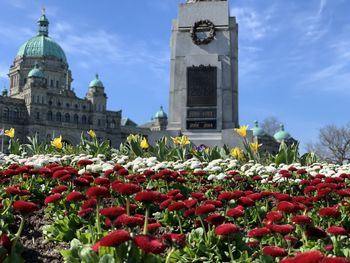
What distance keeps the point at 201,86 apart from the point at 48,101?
253 feet

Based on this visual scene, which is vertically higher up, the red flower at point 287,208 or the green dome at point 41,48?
the green dome at point 41,48

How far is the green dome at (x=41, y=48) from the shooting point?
102375 mm

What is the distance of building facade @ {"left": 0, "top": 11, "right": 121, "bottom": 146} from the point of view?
291 ft

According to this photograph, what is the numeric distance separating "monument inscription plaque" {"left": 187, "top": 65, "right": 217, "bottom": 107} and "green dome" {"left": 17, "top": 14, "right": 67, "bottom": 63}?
8876 centimetres

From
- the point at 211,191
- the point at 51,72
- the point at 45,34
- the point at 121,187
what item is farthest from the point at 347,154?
the point at 45,34

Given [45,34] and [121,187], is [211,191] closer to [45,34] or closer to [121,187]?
[121,187]

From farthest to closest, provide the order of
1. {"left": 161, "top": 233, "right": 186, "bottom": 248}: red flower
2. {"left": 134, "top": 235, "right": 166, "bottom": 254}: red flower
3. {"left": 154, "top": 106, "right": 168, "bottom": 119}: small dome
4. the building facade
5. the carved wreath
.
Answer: {"left": 154, "top": 106, "right": 168, "bottom": 119}: small dome → the building facade → the carved wreath → {"left": 161, "top": 233, "right": 186, "bottom": 248}: red flower → {"left": 134, "top": 235, "right": 166, "bottom": 254}: red flower

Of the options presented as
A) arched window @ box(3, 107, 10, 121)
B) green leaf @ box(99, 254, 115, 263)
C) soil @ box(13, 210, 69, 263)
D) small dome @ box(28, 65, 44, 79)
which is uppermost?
small dome @ box(28, 65, 44, 79)

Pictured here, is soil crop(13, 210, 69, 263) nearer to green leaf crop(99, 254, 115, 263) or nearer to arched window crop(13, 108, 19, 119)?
green leaf crop(99, 254, 115, 263)

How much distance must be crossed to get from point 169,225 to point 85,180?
1269 millimetres

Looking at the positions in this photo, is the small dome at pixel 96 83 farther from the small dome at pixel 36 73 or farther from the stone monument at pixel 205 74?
the stone monument at pixel 205 74

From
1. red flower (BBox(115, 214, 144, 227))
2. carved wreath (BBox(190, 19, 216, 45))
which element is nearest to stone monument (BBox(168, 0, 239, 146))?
carved wreath (BBox(190, 19, 216, 45))

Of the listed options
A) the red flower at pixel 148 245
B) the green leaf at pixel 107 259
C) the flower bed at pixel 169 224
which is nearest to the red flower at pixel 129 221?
the flower bed at pixel 169 224

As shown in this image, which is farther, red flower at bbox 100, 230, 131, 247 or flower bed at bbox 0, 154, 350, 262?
flower bed at bbox 0, 154, 350, 262
